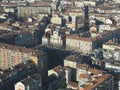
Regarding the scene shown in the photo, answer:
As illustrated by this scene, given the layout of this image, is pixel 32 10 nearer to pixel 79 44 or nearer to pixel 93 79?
pixel 79 44

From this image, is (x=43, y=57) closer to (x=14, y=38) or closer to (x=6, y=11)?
(x=14, y=38)

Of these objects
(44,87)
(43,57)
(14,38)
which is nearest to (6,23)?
(14,38)

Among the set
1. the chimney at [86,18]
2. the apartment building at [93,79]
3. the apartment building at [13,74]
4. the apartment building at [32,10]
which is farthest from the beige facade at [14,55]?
the apartment building at [32,10]

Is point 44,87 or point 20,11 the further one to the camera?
point 20,11

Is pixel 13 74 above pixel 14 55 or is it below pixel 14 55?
below

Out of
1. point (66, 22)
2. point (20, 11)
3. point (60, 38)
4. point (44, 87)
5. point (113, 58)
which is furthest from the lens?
point (20, 11)

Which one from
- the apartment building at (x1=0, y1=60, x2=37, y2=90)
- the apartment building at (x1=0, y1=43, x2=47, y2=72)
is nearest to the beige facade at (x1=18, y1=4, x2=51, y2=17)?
the apartment building at (x1=0, y1=43, x2=47, y2=72)

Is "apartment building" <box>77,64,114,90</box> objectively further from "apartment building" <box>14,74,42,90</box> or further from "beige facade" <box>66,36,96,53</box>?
"beige facade" <box>66,36,96,53</box>

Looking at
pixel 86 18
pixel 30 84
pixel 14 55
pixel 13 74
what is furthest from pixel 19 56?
pixel 86 18
